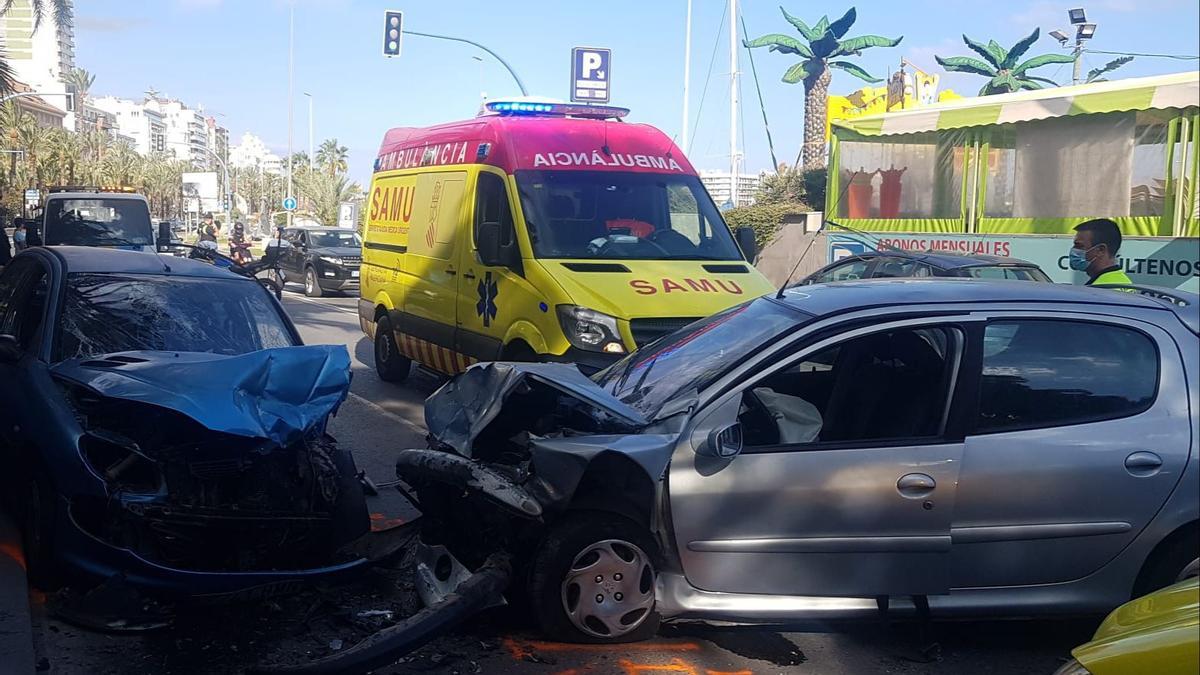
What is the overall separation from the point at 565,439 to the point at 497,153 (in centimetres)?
520

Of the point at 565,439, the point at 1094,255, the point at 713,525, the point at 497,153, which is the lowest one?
the point at 713,525

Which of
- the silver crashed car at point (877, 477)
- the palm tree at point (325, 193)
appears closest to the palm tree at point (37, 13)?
the silver crashed car at point (877, 477)

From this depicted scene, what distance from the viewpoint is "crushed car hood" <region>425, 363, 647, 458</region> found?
457 centimetres

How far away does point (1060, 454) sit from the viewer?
14.5 feet

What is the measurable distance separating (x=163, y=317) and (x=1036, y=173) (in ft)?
38.1

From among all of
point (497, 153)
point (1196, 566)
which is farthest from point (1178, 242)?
point (1196, 566)

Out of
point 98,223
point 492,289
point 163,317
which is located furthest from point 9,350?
point 98,223

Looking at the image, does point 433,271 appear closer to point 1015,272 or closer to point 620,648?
point 1015,272

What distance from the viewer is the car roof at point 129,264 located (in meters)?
6.19

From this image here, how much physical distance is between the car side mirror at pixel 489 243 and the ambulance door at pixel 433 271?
87cm

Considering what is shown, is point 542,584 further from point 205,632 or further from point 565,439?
point 205,632

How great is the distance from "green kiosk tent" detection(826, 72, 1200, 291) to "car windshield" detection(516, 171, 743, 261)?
2.64 m

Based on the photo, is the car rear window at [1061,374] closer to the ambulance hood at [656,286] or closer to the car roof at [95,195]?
the ambulance hood at [656,286]

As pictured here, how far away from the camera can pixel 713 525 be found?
4.32m
